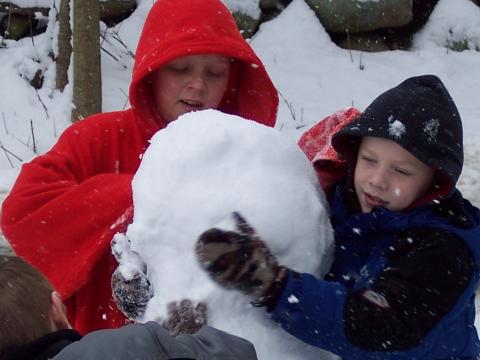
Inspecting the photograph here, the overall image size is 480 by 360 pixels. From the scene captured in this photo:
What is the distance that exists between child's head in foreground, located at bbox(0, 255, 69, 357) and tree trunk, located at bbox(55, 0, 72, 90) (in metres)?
4.58

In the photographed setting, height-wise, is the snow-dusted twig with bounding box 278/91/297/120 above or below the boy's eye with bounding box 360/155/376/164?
below

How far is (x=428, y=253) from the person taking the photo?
75.0 inches

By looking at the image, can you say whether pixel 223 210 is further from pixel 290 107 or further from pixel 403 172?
pixel 290 107

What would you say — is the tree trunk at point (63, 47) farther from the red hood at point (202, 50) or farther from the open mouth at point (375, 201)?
the open mouth at point (375, 201)

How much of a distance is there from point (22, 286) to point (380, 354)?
86 centimetres

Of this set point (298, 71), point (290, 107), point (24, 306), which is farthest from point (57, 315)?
point (298, 71)

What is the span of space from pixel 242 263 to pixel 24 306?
0.49 metres

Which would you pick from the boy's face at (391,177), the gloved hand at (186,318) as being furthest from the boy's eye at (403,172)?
the gloved hand at (186,318)

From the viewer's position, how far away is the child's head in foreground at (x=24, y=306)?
5.41ft

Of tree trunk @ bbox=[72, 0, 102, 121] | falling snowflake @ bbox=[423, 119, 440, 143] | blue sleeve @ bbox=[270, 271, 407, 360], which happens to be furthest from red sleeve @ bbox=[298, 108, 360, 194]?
tree trunk @ bbox=[72, 0, 102, 121]

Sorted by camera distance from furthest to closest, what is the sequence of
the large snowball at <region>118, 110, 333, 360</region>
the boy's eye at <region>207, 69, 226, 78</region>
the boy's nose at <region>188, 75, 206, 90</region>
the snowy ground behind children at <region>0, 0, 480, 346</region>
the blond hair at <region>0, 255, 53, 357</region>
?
the snowy ground behind children at <region>0, 0, 480, 346</region>, the boy's eye at <region>207, 69, 226, 78</region>, the boy's nose at <region>188, 75, 206, 90</region>, the large snowball at <region>118, 110, 333, 360</region>, the blond hair at <region>0, 255, 53, 357</region>

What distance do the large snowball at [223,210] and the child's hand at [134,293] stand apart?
0.03 meters

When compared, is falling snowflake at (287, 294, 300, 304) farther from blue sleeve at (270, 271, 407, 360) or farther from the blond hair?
the blond hair

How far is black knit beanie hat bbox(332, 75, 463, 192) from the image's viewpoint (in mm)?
2006
